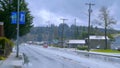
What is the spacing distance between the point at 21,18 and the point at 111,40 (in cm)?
10286

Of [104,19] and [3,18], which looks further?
[104,19]

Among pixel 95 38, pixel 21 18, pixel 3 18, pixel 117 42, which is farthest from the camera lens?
pixel 117 42

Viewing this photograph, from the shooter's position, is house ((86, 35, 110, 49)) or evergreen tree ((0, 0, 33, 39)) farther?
house ((86, 35, 110, 49))

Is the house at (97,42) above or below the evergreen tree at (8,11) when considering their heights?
below

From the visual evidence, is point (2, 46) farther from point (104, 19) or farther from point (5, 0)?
point (104, 19)

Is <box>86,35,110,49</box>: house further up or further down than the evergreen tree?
further down

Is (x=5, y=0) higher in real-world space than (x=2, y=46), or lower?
higher

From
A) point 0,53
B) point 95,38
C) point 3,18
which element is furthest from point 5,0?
point 95,38

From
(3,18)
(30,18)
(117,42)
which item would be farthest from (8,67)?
(117,42)

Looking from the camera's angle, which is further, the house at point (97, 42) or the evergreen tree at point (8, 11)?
the house at point (97, 42)

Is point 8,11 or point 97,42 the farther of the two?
point 97,42

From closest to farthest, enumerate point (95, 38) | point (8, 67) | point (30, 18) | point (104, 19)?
point (8, 67)
point (30, 18)
point (104, 19)
point (95, 38)

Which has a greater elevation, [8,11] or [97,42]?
[8,11]

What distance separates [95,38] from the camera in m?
137
